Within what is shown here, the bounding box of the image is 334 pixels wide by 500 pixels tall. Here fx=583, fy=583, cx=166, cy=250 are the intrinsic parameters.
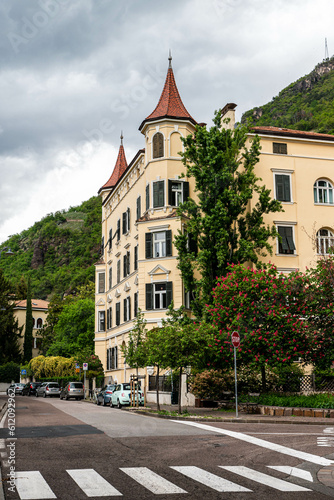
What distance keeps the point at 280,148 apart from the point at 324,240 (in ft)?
23.1

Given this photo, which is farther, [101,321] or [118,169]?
[118,169]

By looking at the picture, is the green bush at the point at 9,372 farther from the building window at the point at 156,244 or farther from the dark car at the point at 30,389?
the building window at the point at 156,244

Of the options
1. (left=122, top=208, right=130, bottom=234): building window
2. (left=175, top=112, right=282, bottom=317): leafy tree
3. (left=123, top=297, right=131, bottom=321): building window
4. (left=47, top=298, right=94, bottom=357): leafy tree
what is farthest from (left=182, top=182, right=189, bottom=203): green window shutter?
(left=47, top=298, right=94, bottom=357): leafy tree

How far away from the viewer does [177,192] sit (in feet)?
130

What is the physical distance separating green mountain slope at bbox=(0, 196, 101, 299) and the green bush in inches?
1447

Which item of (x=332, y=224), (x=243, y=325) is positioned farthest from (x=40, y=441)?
(x=332, y=224)

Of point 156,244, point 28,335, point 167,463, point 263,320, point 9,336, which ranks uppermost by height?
point 156,244

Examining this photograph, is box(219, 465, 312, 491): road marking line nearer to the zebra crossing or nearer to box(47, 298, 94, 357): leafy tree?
the zebra crossing

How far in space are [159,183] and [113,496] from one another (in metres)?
33.0

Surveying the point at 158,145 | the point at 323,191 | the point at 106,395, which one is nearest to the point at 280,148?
the point at 323,191

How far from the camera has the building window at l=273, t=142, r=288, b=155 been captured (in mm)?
40250

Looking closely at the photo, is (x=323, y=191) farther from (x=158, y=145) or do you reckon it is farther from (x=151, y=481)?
(x=151, y=481)

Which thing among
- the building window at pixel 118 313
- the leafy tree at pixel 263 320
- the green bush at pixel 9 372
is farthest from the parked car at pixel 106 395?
the green bush at pixel 9 372

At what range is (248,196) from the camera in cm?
3434
